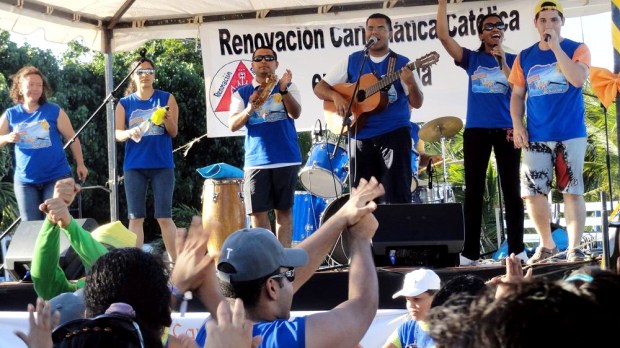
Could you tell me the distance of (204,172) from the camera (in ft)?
27.6

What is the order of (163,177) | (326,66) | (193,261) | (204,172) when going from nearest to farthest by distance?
(193,261), (163,177), (204,172), (326,66)

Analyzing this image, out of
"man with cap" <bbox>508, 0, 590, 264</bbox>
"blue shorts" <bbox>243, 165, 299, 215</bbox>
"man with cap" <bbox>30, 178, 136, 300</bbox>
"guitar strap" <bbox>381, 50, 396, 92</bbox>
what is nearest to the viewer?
"man with cap" <bbox>30, 178, 136, 300</bbox>

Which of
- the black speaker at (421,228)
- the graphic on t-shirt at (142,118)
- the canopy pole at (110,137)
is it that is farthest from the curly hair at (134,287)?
the canopy pole at (110,137)

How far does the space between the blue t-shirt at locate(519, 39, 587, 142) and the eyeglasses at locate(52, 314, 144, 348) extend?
450 centimetres

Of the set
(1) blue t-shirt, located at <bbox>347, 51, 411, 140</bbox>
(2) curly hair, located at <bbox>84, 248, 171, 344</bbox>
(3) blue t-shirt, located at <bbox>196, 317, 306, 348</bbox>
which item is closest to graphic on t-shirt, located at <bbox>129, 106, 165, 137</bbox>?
(1) blue t-shirt, located at <bbox>347, 51, 411, 140</bbox>

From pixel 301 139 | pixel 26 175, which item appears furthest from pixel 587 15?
pixel 301 139

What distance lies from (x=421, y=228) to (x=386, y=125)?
39.9 inches

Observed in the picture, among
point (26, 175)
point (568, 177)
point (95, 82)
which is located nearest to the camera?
point (568, 177)

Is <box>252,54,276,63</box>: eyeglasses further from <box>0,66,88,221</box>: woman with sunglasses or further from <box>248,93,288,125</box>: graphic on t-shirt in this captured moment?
<box>0,66,88,221</box>: woman with sunglasses

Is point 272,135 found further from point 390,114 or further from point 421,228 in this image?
point 421,228

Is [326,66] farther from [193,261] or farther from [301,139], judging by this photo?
[301,139]

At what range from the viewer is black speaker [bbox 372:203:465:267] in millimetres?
6012

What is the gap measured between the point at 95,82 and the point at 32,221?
17173 mm

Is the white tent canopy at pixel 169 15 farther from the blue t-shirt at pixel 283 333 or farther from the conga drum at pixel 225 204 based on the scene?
the blue t-shirt at pixel 283 333
